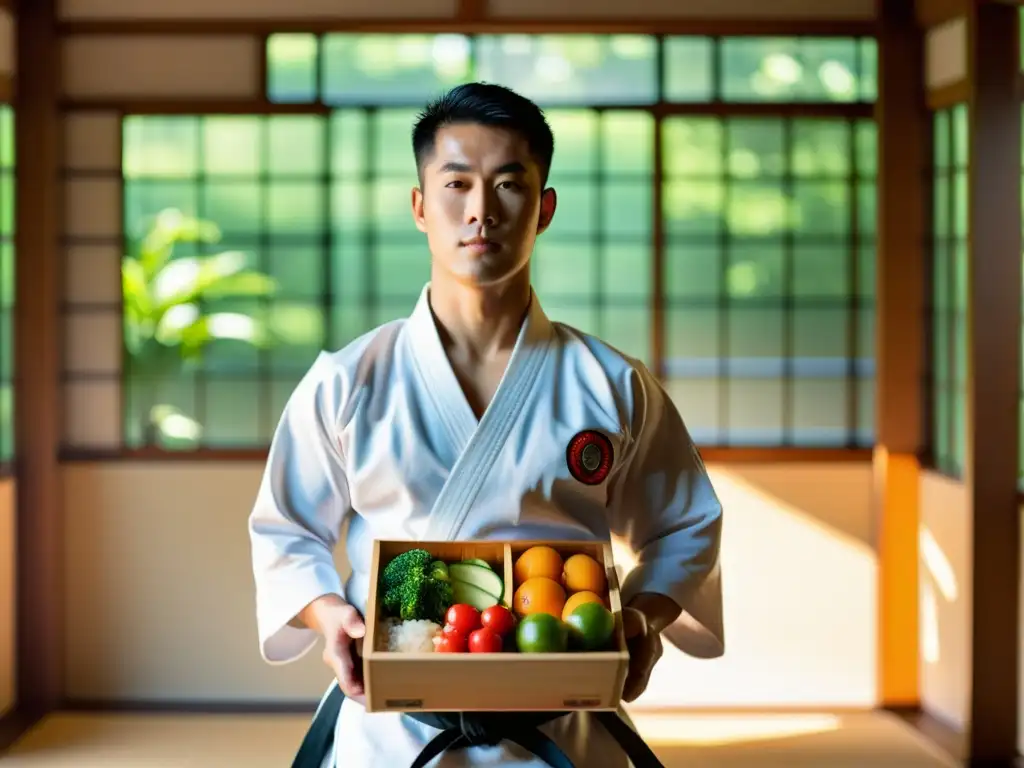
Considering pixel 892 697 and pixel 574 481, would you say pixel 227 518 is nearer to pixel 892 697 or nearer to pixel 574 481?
pixel 892 697

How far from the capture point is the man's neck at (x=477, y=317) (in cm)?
216

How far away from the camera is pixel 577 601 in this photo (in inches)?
72.6

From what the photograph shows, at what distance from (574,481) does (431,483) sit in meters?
0.20

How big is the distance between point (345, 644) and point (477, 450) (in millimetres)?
320

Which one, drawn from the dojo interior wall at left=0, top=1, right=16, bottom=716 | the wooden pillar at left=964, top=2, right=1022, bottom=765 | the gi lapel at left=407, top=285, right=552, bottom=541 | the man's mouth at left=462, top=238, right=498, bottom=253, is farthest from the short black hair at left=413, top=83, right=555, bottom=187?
the dojo interior wall at left=0, top=1, right=16, bottom=716

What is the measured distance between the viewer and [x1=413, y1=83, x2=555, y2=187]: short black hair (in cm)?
203

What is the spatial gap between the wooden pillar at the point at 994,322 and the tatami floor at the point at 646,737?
1.79ft

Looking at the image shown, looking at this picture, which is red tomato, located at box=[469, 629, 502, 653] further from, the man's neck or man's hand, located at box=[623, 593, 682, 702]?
the man's neck

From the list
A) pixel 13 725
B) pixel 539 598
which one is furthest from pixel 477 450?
pixel 13 725

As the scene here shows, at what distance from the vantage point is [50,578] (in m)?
5.48

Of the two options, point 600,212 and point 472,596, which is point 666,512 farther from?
point 600,212

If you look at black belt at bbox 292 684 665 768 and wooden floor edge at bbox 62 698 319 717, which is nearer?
black belt at bbox 292 684 665 768

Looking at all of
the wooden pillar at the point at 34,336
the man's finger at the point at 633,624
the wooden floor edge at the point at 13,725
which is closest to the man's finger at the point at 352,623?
the man's finger at the point at 633,624

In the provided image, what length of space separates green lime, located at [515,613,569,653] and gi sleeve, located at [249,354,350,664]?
15.2 inches
